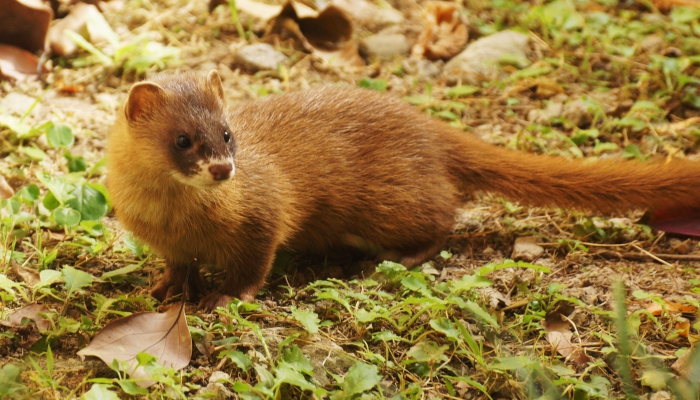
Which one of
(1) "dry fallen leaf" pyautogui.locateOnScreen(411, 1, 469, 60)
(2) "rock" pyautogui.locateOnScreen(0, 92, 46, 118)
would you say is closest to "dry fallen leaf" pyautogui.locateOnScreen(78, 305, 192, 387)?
(2) "rock" pyautogui.locateOnScreen(0, 92, 46, 118)

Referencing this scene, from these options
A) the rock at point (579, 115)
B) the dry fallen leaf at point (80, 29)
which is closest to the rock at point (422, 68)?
the rock at point (579, 115)

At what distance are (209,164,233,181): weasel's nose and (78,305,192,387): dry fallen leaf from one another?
52 centimetres

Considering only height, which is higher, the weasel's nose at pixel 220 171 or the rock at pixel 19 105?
the weasel's nose at pixel 220 171

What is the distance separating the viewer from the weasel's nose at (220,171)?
2.70 m

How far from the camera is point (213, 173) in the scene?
8.86 ft

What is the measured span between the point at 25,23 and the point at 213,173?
2.79 meters

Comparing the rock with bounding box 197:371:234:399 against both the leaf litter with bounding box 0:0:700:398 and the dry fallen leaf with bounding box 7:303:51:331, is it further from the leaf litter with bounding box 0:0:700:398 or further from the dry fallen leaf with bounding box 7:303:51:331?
the dry fallen leaf with bounding box 7:303:51:331

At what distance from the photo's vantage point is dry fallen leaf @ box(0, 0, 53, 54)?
4637 mm

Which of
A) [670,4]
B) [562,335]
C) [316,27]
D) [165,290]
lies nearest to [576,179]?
[562,335]

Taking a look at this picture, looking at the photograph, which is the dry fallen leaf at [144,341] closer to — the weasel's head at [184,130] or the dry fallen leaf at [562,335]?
the weasel's head at [184,130]

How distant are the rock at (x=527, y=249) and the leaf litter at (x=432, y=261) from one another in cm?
4

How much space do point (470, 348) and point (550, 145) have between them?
2075 mm

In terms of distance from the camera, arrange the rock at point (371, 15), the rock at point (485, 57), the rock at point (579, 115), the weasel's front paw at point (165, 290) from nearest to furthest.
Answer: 1. the weasel's front paw at point (165, 290)
2. the rock at point (579, 115)
3. the rock at point (485, 57)
4. the rock at point (371, 15)

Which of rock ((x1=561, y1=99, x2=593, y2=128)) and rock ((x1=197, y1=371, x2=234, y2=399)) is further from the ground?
rock ((x1=561, y1=99, x2=593, y2=128))
